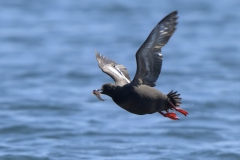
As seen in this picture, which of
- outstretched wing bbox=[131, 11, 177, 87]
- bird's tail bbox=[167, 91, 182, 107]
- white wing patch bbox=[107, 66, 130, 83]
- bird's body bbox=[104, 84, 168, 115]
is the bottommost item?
bird's body bbox=[104, 84, 168, 115]

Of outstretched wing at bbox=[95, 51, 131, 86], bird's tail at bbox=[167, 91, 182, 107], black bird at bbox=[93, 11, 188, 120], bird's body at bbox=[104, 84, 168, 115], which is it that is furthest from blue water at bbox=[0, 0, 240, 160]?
bird's body at bbox=[104, 84, 168, 115]

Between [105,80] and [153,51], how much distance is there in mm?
10185

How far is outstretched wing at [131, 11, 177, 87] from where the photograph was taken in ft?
33.2

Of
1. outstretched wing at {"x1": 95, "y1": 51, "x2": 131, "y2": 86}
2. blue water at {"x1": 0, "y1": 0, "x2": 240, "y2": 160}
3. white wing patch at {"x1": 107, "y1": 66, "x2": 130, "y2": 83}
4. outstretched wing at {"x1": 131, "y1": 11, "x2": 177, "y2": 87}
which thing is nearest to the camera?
outstretched wing at {"x1": 131, "y1": 11, "x2": 177, "y2": 87}

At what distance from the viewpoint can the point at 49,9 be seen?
1164 inches

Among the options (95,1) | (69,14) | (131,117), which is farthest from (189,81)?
(95,1)

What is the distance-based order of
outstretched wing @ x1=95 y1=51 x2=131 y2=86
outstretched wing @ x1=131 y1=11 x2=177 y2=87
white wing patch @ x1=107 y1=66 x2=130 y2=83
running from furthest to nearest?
white wing patch @ x1=107 y1=66 x2=130 y2=83 < outstretched wing @ x1=95 y1=51 x2=131 y2=86 < outstretched wing @ x1=131 y1=11 x2=177 y2=87

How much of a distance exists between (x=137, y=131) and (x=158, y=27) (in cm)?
651

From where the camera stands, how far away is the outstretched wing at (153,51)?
1012 centimetres

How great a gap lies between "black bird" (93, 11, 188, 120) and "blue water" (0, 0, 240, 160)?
3919 millimetres

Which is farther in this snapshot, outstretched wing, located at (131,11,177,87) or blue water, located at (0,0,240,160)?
blue water, located at (0,0,240,160)

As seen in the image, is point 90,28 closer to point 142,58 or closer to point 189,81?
point 189,81

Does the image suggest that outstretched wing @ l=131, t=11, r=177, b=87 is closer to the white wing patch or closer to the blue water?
the white wing patch

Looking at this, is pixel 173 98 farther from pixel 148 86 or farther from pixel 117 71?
pixel 117 71
